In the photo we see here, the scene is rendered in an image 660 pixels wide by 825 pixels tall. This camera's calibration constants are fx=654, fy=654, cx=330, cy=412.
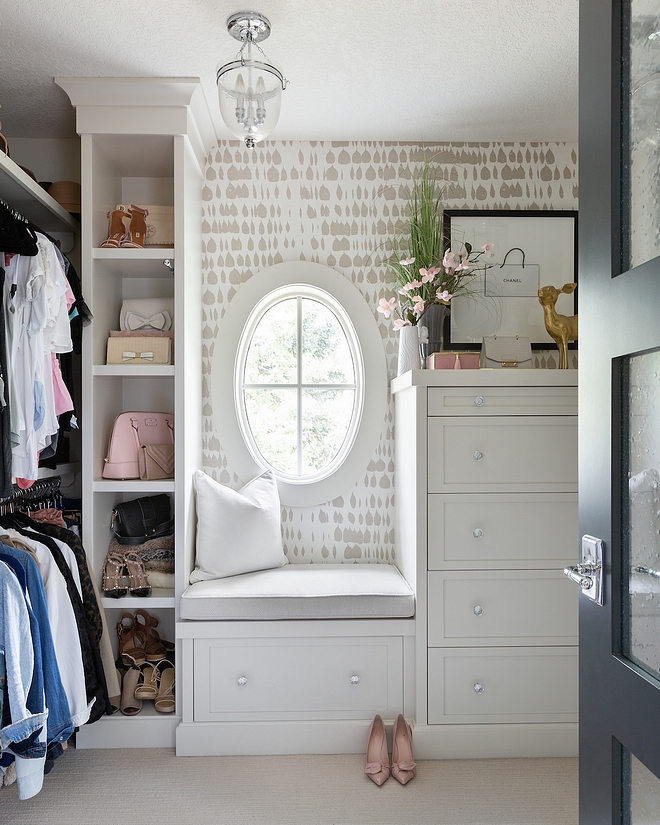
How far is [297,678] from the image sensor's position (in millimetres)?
2643

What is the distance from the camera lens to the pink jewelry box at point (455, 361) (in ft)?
8.81

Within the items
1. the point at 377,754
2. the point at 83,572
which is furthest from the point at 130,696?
the point at 377,754

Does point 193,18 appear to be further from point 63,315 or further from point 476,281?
point 476,281

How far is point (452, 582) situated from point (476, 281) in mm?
1457

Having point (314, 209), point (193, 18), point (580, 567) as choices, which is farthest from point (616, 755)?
point (314, 209)

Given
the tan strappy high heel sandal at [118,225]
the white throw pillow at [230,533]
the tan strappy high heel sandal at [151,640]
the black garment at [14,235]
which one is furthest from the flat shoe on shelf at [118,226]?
the tan strappy high heel sandal at [151,640]

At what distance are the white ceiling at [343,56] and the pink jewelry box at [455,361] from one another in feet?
3.59

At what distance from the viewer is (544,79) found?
2.62 meters

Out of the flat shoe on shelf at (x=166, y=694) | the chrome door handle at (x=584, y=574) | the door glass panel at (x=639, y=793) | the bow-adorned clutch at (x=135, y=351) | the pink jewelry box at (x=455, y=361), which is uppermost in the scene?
the bow-adorned clutch at (x=135, y=351)

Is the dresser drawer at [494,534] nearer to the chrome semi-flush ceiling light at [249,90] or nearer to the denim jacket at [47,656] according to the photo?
the denim jacket at [47,656]

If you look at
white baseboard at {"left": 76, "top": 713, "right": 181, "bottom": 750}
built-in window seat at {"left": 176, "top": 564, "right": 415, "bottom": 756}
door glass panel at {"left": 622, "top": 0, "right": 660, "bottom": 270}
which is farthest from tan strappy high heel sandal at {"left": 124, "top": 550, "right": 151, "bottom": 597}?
door glass panel at {"left": 622, "top": 0, "right": 660, "bottom": 270}

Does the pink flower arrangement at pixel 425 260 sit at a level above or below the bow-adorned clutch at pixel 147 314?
above

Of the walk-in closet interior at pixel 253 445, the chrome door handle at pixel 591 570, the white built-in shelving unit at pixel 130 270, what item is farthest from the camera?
the white built-in shelving unit at pixel 130 270

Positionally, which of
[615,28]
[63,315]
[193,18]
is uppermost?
[193,18]
